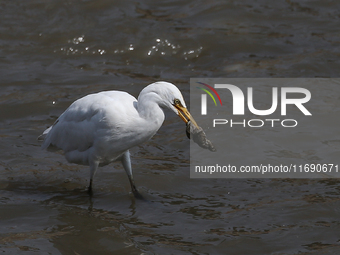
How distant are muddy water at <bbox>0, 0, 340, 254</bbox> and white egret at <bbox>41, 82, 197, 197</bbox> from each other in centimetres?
56

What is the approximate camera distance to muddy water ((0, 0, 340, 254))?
5.74m

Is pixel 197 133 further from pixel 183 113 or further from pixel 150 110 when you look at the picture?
pixel 150 110

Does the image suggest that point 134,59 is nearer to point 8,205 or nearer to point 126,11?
point 126,11

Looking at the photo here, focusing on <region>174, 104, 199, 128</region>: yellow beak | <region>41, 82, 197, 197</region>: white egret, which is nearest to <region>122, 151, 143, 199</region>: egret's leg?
<region>41, 82, 197, 197</region>: white egret

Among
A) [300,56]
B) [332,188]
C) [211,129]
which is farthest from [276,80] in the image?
[332,188]

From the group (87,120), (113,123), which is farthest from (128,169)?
(113,123)

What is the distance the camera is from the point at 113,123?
595 cm

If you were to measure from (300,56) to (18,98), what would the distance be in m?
5.18

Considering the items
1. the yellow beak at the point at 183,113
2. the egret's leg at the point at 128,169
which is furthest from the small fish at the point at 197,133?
the egret's leg at the point at 128,169

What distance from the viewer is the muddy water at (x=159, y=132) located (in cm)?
574

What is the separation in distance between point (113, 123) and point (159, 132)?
8.72 ft

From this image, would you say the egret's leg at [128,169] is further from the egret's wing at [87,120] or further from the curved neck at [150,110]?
the curved neck at [150,110]

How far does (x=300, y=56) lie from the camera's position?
1088 cm

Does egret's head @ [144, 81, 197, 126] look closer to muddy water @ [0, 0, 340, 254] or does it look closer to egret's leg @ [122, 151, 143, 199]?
egret's leg @ [122, 151, 143, 199]
